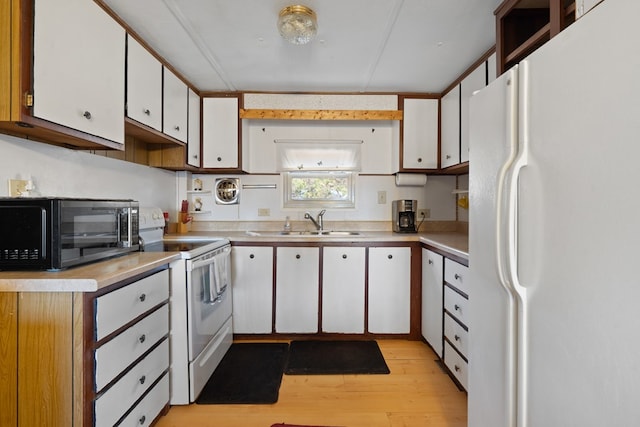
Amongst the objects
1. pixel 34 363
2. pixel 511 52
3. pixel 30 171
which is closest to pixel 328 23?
pixel 511 52

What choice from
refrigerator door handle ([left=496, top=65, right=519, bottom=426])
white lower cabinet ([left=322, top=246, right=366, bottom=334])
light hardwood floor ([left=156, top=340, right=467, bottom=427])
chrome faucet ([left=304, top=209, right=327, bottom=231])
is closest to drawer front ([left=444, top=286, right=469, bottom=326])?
light hardwood floor ([left=156, top=340, right=467, bottom=427])

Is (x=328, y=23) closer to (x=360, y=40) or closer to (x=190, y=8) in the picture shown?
(x=360, y=40)

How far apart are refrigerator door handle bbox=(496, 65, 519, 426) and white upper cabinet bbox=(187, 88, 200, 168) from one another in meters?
2.35

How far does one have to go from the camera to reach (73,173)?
174cm

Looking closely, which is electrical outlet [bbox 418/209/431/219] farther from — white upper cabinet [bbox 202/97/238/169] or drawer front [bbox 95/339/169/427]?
drawer front [bbox 95/339/169/427]

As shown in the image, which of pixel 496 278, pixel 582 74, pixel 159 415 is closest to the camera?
pixel 582 74

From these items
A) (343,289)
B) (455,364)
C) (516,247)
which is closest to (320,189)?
(343,289)

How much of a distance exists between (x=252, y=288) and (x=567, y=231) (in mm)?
2218

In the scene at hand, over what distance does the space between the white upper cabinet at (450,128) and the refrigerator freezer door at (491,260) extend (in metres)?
1.36

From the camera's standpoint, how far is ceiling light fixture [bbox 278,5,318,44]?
5.21 feet

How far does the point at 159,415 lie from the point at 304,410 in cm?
77

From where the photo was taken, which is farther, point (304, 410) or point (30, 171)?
point (304, 410)

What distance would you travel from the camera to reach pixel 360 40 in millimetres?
1919

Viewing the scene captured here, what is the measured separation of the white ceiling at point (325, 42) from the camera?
1.62 m
